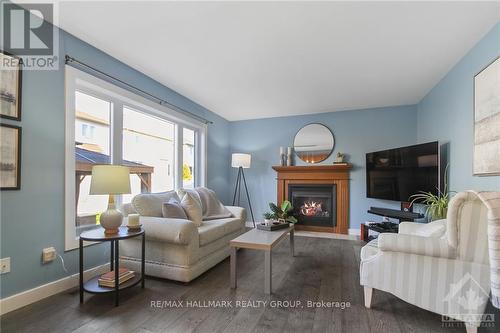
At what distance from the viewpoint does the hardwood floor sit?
5.49ft

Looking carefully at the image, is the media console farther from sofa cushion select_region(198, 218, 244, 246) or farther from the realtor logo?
the realtor logo

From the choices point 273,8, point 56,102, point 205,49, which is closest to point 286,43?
point 273,8

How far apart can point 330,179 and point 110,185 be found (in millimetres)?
3721

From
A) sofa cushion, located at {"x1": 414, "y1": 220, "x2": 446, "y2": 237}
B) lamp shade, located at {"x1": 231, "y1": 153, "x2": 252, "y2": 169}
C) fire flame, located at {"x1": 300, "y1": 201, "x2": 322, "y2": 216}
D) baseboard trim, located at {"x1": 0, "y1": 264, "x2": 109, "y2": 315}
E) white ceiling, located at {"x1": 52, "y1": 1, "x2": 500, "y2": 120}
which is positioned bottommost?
baseboard trim, located at {"x1": 0, "y1": 264, "x2": 109, "y2": 315}

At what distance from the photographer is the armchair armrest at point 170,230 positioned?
2.24 m

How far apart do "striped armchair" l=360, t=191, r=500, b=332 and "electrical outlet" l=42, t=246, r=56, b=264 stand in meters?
2.74

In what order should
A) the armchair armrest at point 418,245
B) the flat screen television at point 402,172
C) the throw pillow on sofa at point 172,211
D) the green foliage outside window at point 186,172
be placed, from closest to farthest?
the armchair armrest at point 418,245 < the throw pillow on sofa at point 172,211 < the flat screen television at point 402,172 < the green foliage outside window at point 186,172

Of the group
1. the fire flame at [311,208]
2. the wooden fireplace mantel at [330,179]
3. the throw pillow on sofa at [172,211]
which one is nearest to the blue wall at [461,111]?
the wooden fireplace mantel at [330,179]

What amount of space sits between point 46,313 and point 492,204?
3.15 meters

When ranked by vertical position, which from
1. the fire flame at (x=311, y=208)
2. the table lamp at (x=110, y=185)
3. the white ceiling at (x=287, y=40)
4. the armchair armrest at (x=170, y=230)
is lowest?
the fire flame at (x=311, y=208)

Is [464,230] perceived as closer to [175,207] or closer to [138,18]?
[175,207]

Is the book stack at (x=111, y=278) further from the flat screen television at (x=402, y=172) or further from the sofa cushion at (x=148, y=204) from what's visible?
the flat screen television at (x=402, y=172)

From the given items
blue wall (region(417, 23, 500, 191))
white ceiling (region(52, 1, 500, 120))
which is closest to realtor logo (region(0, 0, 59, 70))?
white ceiling (region(52, 1, 500, 120))

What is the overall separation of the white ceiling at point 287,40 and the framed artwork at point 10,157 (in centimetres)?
105
